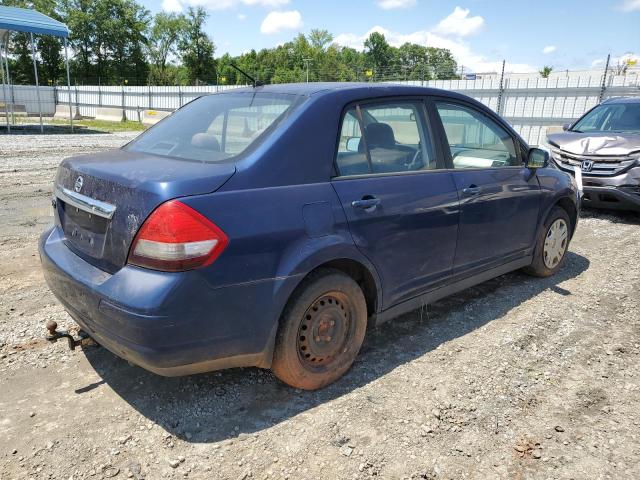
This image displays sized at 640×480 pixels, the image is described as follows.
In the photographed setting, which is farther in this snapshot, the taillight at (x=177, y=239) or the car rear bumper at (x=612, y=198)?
the car rear bumper at (x=612, y=198)

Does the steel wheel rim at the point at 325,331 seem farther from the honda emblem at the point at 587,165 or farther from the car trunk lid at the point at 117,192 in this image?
the honda emblem at the point at 587,165

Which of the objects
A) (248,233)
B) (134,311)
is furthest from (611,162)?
(134,311)

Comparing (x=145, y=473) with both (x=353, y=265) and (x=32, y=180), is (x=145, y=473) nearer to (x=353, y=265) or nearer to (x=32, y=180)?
(x=353, y=265)

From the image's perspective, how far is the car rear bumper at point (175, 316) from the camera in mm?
2285

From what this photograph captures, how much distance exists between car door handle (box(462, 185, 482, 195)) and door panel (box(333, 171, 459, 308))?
13 centimetres

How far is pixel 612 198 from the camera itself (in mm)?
7262

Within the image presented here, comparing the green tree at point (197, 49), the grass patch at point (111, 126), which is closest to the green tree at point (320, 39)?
the green tree at point (197, 49)

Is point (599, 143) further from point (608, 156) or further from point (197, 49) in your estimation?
point (197, 49)

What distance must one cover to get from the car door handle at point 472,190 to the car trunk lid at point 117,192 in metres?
1.83

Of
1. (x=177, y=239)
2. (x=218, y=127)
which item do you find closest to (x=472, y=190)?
(x=218, y=127)

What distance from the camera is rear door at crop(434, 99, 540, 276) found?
3.67 meters

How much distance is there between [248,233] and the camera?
2434 millimetres

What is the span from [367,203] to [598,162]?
232 inches

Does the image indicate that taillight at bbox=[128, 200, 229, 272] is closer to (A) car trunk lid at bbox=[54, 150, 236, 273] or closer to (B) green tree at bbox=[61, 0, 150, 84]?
(A) car trunk lid at bbox=[54, 150, 236, 273]
